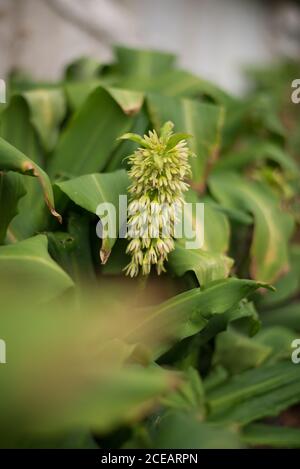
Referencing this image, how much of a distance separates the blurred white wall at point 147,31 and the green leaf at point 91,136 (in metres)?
1.36

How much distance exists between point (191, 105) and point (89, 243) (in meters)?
0.68

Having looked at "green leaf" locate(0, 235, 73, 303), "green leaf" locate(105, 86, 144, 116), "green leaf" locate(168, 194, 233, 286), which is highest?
"green leaf" locate(105, 86, 144, 116)

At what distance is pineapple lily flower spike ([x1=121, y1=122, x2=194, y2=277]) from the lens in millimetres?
1400

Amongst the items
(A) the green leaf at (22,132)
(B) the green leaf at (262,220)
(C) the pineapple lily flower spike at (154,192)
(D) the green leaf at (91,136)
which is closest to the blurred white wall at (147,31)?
(A) the green leaf at (22,132)

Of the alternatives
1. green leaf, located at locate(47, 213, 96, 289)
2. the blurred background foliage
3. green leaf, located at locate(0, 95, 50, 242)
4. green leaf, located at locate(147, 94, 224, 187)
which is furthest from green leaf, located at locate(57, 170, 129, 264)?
green leaf, located at locate(147, 94, 224, 187)

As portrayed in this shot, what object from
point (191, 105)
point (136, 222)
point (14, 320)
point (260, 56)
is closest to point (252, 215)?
point (191, 105)

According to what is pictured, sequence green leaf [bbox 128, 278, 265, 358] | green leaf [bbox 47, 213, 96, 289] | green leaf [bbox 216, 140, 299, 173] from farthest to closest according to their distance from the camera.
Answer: green leaf [bbox 216, 140, 299, 173] < green leaf [bbox 47, 213, 96, 289] < green leaf [bbox 128, 278, 265, 358]

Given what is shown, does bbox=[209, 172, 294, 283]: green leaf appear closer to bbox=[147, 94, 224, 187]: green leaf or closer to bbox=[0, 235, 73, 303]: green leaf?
bbox=[147, 94, 224, 187]: green leaf

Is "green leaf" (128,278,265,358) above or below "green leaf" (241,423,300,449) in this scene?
above

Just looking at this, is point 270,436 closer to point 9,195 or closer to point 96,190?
point 96,190

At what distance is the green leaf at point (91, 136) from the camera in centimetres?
199

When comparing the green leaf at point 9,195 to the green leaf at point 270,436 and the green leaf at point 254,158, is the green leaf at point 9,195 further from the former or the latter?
the green leaf at point 254,158

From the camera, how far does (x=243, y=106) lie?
2.71 m

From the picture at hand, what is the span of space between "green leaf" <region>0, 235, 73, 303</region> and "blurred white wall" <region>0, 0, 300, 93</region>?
2097 mm
